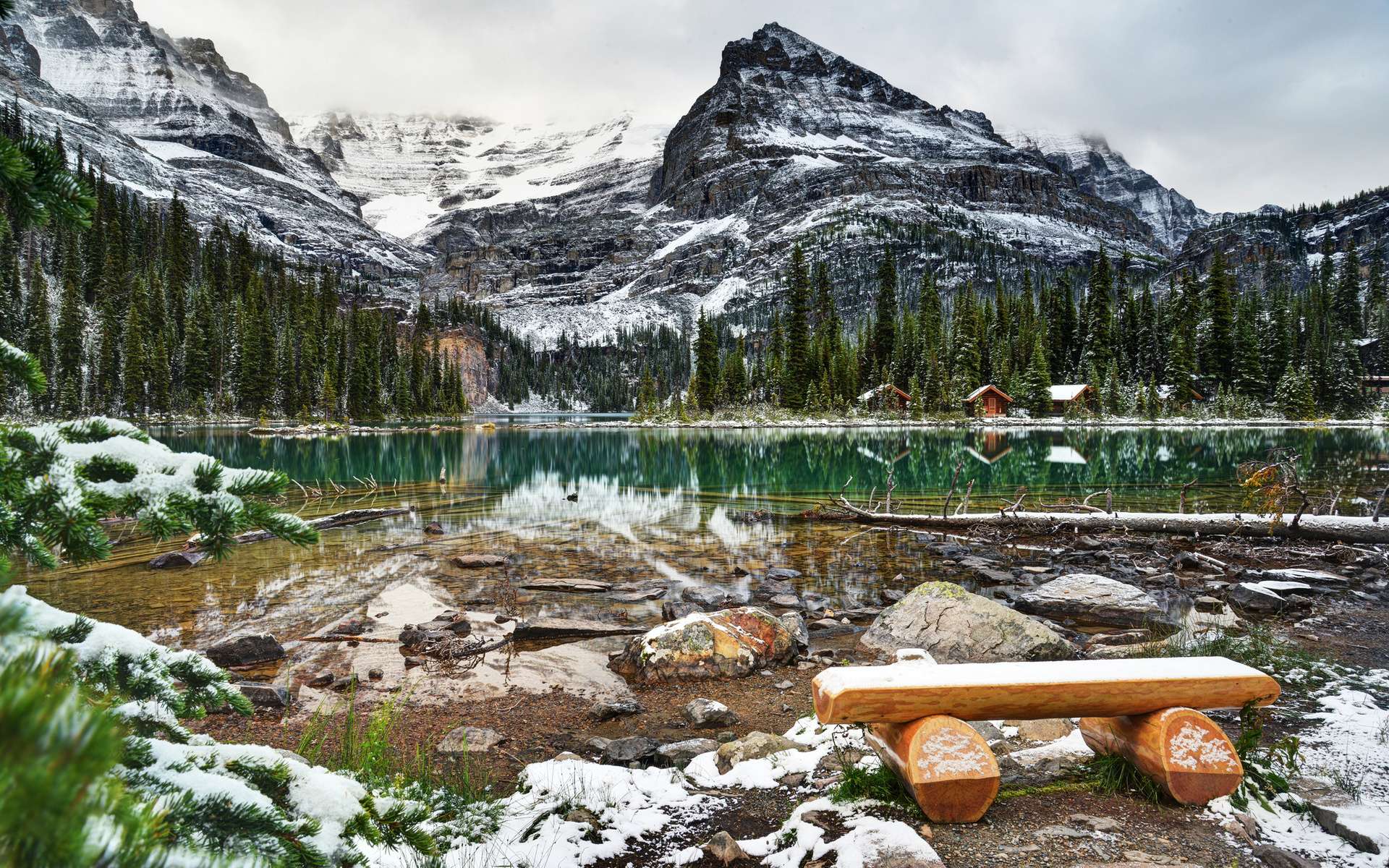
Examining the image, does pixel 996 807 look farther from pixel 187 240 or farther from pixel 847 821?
pixel 187 240

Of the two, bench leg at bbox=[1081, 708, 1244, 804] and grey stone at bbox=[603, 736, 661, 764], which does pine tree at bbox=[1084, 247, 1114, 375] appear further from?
grey stone at bbox=[603, 736, 661, 764]

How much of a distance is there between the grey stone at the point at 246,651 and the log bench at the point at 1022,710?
22.3 feet

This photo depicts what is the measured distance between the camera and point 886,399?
74.9 meters

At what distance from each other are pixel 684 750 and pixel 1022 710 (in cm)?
261

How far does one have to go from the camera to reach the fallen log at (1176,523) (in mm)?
11695

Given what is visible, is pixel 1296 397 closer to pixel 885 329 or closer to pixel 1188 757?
pixel 885 329

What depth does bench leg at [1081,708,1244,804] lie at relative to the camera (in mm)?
3756

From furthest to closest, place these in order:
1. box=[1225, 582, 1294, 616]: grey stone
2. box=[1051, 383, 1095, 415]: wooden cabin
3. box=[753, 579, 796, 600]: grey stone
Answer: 1. box=[1051, 383, 1095, 415]: wooden cabin
2. box=[753, 579, 796, 600]: grey stone
3. box=[1225, 582, 1294, 616]: grey stone

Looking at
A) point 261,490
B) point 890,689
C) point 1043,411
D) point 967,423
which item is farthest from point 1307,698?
point 1043,411

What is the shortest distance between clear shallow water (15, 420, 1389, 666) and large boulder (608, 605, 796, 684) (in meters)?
1.88

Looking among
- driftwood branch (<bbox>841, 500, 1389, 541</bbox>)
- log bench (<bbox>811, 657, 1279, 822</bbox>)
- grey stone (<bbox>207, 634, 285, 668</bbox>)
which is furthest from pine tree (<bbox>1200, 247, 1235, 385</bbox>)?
grey stone (<bbox>207, 634, 285, 668</bbox>)

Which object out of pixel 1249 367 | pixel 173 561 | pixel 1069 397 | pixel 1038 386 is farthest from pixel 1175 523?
pixel 1249 367

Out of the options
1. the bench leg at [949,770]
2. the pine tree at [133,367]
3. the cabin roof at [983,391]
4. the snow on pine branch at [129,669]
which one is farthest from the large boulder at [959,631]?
the pine tree at [133,367]

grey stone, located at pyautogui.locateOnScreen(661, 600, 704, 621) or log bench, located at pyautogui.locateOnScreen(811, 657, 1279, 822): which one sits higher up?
log bench, located at pyautogui.locateOnScreen(811, 657, 1279, 822)
